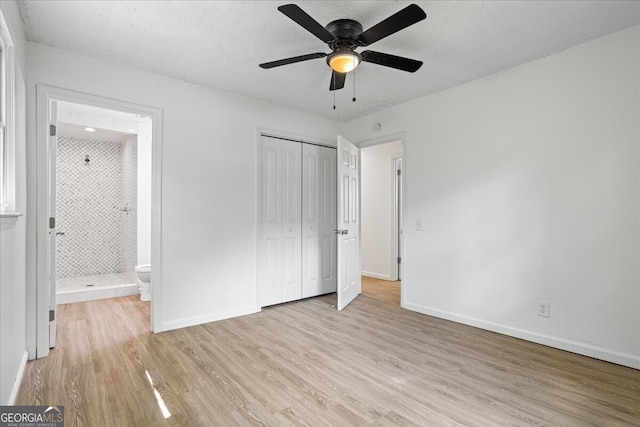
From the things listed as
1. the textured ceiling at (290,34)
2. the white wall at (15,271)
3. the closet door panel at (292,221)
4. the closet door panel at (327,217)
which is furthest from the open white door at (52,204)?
the closet door panel at (327,217)

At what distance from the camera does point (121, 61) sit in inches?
113

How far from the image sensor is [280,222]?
13.3ft

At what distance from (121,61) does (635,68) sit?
4.05 meters

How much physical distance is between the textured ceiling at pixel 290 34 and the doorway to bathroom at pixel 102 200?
239 centimetres

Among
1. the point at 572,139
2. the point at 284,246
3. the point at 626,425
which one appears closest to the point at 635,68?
the point at 572,139

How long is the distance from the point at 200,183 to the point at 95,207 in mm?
3329

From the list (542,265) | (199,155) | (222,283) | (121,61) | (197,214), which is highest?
(121,61)

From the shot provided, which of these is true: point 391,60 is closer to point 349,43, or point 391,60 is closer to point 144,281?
point 349,43

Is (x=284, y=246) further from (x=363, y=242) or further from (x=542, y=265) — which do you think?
(x=542, y=265)

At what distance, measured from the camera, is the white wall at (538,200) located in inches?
96.5

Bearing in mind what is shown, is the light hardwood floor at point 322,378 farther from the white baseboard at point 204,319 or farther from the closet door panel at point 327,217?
the closet door panel at point 327,217

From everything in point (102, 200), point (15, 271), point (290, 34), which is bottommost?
point (15, 271)

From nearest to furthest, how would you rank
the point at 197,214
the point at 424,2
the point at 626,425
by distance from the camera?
the point at 626,425 < the point at 424,2 < the point at 197,214

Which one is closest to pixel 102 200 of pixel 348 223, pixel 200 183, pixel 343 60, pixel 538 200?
pixel 200 183
